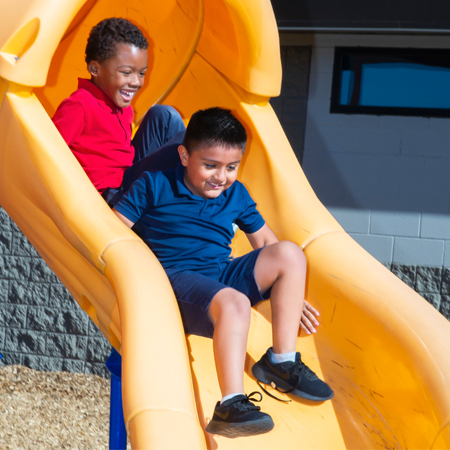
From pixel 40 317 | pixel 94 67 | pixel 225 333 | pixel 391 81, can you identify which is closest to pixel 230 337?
pixel 225 333

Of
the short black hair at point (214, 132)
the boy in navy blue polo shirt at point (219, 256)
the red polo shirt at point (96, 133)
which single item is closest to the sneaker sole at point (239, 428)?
the boy in navy blue polo shirt at point (219, 256)

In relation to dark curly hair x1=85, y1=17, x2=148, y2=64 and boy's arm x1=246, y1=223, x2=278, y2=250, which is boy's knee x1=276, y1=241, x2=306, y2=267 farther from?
dark curly hair x1=85, y1=17, x2=148, y2=64

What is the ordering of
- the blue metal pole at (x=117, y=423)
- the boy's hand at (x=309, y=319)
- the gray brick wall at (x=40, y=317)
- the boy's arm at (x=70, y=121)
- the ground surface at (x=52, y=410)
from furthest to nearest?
the gray brick wall at (x=40, y=317)
the ground surface at (x=52, y=410)
the blue metal pole at (x=117, y=423)
the boy's arm at (x=70, y=121)
the boy's hand at (x=309, y=319)

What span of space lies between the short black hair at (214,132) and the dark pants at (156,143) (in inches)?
10.4

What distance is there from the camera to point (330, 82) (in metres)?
3.61

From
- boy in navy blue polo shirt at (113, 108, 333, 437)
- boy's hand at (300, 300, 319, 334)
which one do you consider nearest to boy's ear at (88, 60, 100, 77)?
boy in navy blue polo shirt at (113, 108, 333, 437)

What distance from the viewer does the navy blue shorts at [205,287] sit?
5.17 ft

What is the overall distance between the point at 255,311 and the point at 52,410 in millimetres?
2141

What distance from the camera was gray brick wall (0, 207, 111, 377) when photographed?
4023mm

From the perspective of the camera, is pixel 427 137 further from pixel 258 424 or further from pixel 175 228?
pixel 258 424

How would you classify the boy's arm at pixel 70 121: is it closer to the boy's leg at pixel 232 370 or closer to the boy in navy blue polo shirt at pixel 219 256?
the boy in navy blue polo shirt at pixel 219 256

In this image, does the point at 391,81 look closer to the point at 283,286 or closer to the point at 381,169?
the point at 381,169

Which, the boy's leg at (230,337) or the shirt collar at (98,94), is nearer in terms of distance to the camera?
the boy's leg at (230,337)

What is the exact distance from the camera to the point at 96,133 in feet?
6.82
